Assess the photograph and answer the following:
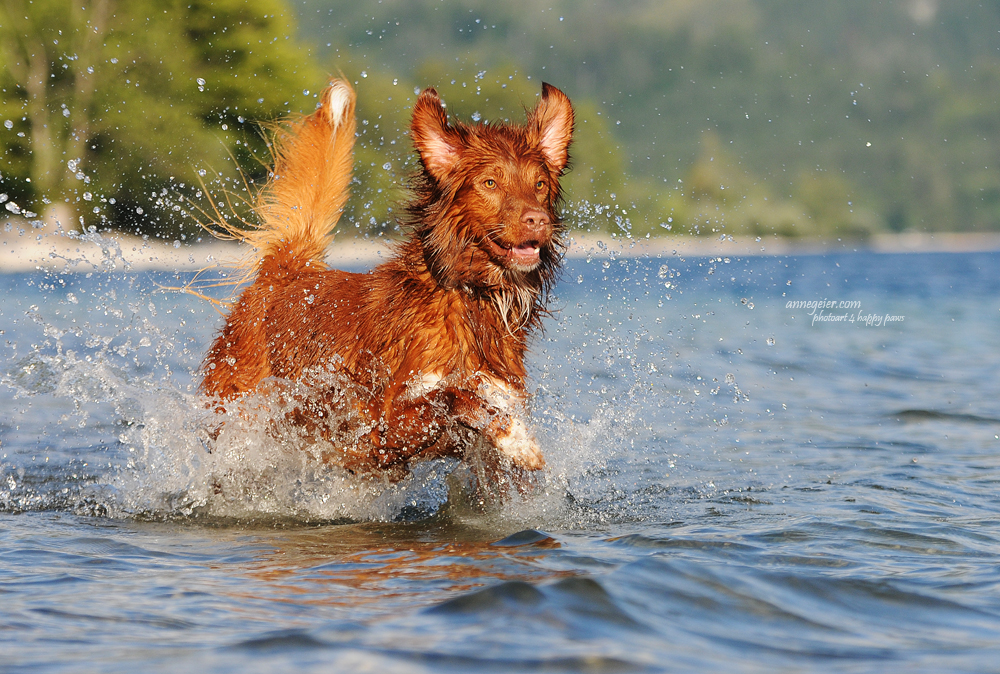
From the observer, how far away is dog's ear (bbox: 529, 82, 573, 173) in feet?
18.0

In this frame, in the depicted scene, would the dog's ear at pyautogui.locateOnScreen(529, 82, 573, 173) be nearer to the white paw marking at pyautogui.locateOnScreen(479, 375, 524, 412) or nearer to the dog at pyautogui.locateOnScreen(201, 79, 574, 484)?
the dog at pyautogui.locateOnScreen(201, 79, 574, 484)

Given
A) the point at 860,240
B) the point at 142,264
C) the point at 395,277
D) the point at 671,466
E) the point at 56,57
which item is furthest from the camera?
the point at 860,240

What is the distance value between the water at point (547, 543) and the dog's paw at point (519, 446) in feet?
1.17

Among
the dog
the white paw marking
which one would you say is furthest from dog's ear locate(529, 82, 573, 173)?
the white paw marking

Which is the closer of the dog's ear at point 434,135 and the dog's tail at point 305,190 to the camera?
the dog's ear at point 434,135

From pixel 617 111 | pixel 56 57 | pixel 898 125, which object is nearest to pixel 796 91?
pixel 898 125

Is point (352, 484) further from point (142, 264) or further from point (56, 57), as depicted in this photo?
point (56, 57)

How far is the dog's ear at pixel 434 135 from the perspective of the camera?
516 cm

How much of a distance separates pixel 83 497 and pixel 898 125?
157 m

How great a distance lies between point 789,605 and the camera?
3.94 metres

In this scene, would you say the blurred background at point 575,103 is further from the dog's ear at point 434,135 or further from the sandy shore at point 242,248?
the sandy shore at point 242,248

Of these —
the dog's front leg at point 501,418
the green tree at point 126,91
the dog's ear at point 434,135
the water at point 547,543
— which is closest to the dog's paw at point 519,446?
the dog's front leg at point 501,418

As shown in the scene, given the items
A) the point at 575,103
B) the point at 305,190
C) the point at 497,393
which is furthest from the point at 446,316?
the point at 575,103

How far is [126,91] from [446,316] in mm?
34743
